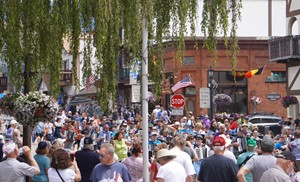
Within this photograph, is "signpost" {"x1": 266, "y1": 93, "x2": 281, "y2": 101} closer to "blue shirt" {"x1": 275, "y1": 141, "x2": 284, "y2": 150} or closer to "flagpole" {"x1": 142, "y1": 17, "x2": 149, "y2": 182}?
"blue shirt" {"x1": 275, "y1": 141, "x2": 284, "y2": 150}

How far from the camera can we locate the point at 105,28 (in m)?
10.2

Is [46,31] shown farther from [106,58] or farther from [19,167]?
[19,167]

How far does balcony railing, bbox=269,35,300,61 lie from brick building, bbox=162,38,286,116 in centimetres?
853

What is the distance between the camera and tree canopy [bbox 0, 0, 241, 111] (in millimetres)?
10430

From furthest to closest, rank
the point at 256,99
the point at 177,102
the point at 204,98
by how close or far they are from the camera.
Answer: the point at 256,99 < the point at 177,102 < the point at 204,98

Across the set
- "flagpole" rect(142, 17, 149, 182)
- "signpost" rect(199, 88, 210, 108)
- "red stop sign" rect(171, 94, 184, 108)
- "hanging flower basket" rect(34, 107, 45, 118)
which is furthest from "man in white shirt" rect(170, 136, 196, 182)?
"red stop sign" rect(171, 94, 184, 108)

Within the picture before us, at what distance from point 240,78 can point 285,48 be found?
430 inches

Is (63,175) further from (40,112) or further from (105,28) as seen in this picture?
(40,112)

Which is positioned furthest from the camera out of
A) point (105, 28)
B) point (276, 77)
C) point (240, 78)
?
point (276, 77)

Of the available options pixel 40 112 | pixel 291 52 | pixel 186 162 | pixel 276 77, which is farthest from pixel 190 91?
pixel 186 162

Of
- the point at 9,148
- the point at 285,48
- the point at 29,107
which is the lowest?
the point at 9,148

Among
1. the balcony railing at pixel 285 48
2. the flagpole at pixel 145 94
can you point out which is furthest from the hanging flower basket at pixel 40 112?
the balcony railing at pixel 285 48

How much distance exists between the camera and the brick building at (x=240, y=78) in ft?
159

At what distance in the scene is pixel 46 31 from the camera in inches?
432
